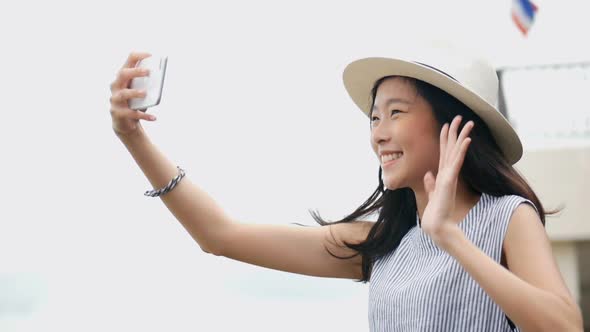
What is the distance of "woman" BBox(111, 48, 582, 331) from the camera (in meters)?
2.60

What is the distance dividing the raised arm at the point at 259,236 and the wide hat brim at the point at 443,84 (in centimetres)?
37

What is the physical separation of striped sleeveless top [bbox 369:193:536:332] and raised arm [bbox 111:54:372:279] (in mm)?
276

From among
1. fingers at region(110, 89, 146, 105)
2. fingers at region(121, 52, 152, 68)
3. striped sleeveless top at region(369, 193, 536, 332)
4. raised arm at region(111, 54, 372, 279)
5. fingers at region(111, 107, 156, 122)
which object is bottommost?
striped sleeveless top at region(369, 193, 536, 332)

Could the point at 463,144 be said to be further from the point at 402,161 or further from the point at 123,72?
the point at 123,72

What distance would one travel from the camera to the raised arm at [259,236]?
3.15 m

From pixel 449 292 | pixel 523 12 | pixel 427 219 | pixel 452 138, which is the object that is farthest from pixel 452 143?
pixel 523 12

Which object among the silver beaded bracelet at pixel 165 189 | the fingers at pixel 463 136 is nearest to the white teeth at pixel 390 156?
the fingers at pixel 463 136

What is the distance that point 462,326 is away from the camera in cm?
282

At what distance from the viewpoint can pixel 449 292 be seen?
2.82 meters

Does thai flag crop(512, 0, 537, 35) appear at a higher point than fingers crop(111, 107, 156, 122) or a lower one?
higher

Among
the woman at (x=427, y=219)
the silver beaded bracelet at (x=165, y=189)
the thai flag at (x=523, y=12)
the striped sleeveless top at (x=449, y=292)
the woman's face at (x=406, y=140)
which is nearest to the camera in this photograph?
the woman at (x=427, y=219)

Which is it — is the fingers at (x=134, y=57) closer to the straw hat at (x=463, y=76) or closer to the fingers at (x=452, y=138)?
the straw hat at (x=463, y=76)

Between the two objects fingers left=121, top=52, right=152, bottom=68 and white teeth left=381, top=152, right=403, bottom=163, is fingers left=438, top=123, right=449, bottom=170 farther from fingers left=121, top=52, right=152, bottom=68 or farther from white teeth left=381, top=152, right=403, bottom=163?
fingers left=121, top=52, right=152, bottom=68

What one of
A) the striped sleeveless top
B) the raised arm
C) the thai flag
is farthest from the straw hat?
the thai flag
